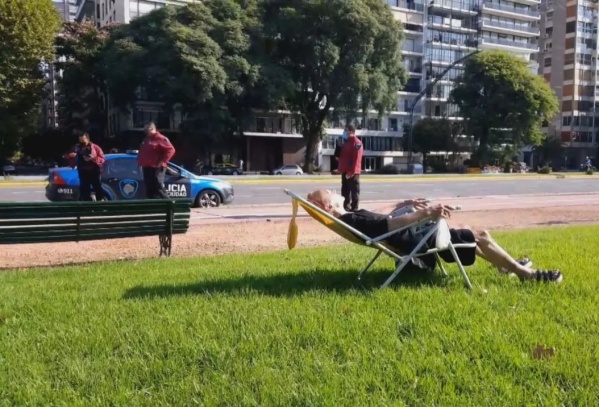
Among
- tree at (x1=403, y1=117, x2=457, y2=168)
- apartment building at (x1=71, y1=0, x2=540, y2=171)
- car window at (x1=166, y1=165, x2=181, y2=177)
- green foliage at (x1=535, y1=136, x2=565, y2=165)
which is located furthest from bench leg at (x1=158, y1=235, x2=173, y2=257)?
green foliage at (x1=535, y1=136, x2=565, y2=165)

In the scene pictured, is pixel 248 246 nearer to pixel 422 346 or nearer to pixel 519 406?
pixel 422 346

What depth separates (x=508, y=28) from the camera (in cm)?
8231

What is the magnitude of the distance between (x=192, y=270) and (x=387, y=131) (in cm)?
6614

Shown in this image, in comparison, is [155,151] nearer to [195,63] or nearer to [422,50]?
[195,63]

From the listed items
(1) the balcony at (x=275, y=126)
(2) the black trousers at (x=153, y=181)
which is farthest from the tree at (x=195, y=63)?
(2) the black trousers at (x=153, y=181)

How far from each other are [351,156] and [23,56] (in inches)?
1350

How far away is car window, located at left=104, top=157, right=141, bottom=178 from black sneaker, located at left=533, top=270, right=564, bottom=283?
10623 mm

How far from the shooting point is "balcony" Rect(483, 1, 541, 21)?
265 ft

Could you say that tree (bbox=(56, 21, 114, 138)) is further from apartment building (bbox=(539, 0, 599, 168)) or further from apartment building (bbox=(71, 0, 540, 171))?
apartment building (bbox=(539, 0, 599, 168))

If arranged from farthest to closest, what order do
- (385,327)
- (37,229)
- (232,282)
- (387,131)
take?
(387,131)
(37,229)
(232,282)
(385,327)

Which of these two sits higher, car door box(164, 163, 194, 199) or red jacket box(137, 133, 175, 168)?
red jacket box(137, 133, 175, 168)

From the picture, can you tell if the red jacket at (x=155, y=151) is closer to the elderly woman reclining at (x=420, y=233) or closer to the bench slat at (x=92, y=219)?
the bench slat at (x=92, y=219)

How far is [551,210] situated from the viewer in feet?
47.4

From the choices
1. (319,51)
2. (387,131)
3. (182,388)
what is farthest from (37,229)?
(387,131)
